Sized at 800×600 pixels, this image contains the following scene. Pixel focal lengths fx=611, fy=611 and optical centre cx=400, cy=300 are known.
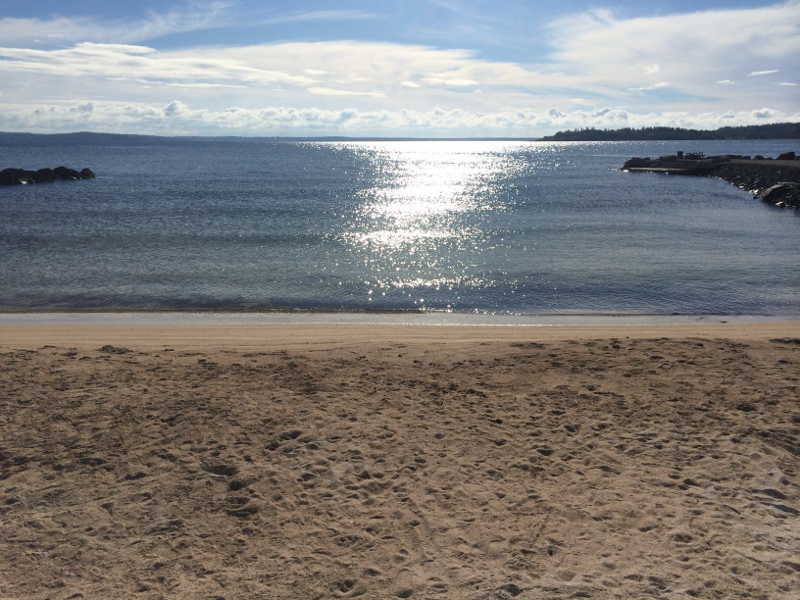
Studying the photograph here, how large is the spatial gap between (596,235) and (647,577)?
2977 centimetres

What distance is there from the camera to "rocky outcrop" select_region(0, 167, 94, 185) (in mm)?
65469

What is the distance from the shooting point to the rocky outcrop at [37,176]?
65.5 m

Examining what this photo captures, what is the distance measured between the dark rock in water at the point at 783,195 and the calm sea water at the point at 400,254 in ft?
3.74

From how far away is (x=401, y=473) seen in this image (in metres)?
7.81

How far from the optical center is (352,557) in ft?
20.5

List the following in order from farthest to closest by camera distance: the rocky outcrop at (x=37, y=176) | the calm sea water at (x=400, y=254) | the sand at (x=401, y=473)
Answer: the rocky outcrop at (x=37, y=176) → the calm sea water at (x=400, y=254) → the sand at (x=401, y=473)

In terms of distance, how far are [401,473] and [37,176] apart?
76504 mm

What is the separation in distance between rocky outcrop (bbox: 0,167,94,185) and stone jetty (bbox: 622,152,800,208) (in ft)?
240

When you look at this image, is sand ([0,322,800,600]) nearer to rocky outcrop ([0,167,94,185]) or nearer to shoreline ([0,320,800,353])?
shoreline ([0,320,800,353])

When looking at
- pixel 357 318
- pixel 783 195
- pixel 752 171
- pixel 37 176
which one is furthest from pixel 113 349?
pixel 752 171

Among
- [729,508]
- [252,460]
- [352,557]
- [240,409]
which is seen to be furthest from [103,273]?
[729,508]

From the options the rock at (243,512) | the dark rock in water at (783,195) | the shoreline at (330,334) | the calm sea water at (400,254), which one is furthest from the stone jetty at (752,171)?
the rock at (243,512)

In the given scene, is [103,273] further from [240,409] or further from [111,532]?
[111,532]

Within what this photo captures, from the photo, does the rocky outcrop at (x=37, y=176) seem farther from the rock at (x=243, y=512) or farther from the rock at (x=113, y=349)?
the rock at (x=243, y=512)
